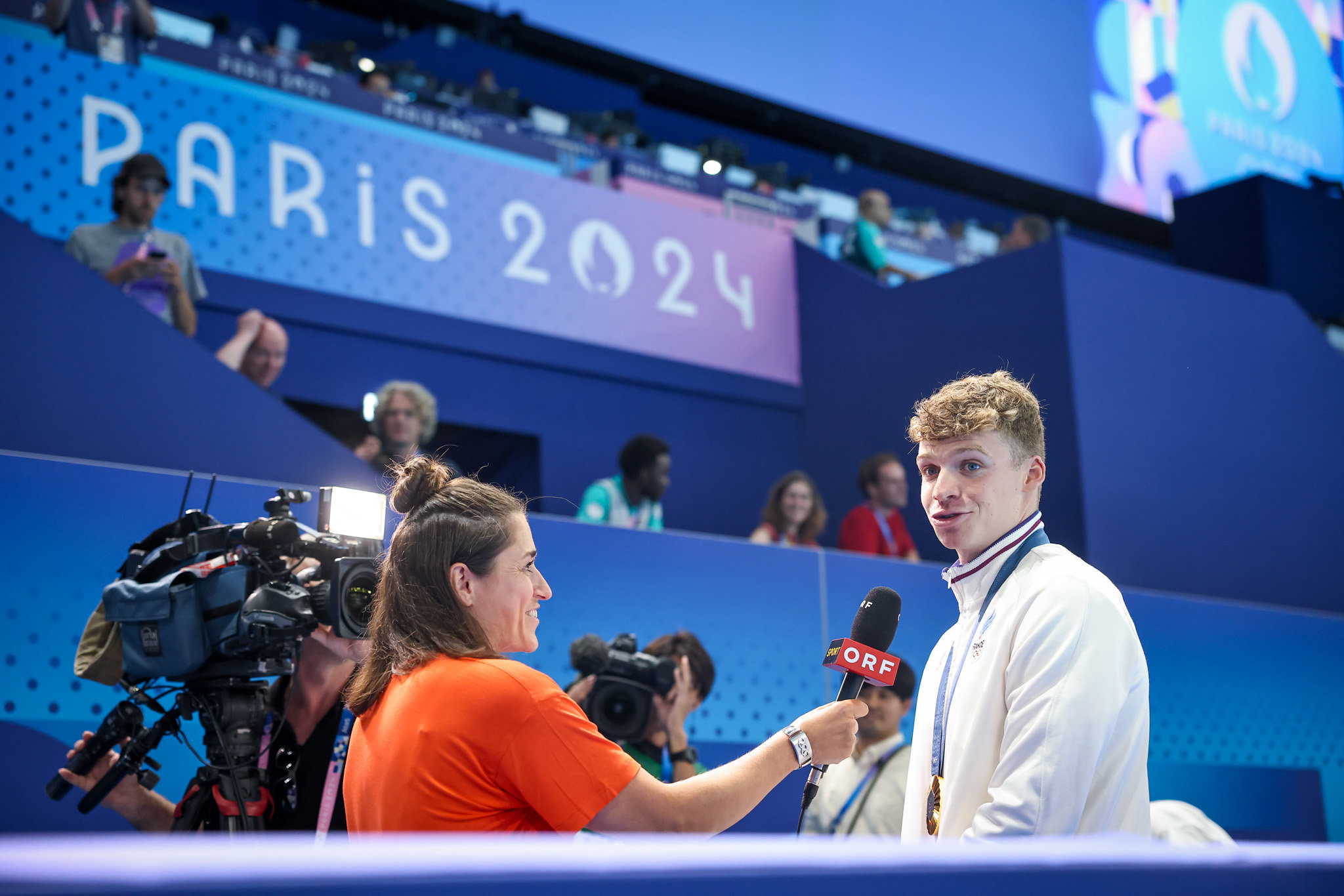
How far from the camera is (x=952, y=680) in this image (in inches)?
65.7

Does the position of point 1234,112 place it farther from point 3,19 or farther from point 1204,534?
point 3,19

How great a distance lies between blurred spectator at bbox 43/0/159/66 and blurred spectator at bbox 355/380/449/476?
1.91 metres

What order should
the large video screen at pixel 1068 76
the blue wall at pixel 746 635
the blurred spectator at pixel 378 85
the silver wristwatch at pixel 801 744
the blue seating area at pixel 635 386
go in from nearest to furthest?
the silver wristwatch at pixel 801 744
the blue wall at pixel 746 635
the blue seating area at pixel 635 386
the blurred spectator at pixel 378 85
the large video screen at pixel 1068 76

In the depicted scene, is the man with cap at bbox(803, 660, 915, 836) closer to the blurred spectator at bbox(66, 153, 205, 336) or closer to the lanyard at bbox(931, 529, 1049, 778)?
the lanyard at bbox(931, 529, 1049, 778)

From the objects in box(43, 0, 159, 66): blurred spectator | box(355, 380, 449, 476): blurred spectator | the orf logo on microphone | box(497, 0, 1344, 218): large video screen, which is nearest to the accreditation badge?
box(43, 0, 159, 66): blurred spectator

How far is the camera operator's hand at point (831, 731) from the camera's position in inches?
62.1

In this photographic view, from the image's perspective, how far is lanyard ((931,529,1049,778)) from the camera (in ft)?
5.43

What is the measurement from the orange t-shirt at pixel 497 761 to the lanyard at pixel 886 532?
3.62 metres

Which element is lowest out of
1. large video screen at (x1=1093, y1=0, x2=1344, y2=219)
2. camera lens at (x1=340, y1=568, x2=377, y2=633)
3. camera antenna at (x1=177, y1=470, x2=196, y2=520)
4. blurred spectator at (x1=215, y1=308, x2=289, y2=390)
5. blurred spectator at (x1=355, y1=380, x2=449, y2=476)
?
camera lens at (x1=340, y1=568, x2=377, y2=633)

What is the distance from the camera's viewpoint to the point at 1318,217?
7.04 meters

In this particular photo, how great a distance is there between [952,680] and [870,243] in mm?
4919

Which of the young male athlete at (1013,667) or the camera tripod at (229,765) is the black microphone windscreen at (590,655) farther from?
the young male athlete at (1013,667)

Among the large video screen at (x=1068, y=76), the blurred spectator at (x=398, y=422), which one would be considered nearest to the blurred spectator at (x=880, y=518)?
the blurred spectator at (x=398, y=422)

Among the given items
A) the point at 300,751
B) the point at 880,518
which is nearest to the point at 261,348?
the point at 300,751
